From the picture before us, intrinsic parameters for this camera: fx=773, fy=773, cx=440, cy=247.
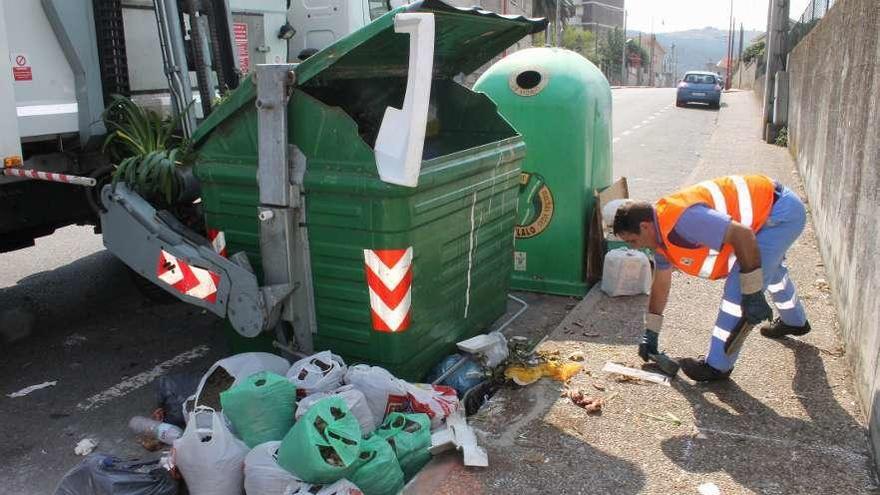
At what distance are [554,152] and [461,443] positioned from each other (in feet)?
8.62

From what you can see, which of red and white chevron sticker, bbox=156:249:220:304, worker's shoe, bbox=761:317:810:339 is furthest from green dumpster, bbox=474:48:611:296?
red and white chevron sticker, bbox=156:249:220:304

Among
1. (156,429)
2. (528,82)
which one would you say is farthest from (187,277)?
(528,82)

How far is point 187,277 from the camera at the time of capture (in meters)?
3.63

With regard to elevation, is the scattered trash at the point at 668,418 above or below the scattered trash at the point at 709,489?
above

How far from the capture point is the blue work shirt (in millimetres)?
3402

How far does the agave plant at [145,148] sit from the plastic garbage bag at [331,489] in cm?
190

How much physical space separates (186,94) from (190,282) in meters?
1.26

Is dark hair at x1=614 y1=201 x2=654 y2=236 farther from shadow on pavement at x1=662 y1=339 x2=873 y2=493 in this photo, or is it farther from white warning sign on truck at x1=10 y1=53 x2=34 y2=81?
white warning sign on truck at x1=10 y1=53 x2=34 y2=81

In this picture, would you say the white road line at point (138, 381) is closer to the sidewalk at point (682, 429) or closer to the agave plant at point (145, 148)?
the agave plant at point (145, 148)

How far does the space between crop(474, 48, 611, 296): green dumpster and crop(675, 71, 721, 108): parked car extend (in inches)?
884

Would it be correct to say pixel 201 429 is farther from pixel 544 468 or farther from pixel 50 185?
pixel 50 185

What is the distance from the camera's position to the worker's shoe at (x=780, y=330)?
4148 mm

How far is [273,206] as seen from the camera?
3.46 metres

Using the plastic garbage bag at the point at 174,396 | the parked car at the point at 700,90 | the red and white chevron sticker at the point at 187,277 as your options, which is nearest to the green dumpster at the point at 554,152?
the red and white chevron sticker at the point at 187,277
